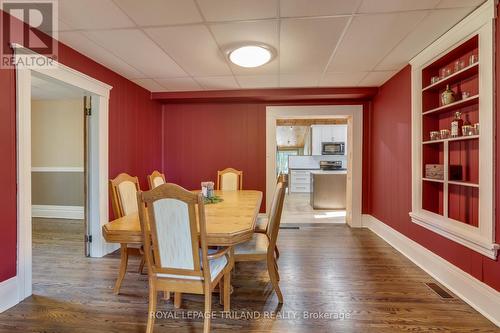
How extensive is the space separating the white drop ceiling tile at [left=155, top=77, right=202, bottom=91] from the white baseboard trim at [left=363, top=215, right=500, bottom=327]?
11.5 ft

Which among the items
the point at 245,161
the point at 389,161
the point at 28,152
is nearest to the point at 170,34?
the point at 28,152

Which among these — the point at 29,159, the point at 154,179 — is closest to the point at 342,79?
the point at 154,179

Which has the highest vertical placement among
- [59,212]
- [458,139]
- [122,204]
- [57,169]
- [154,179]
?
[458,139]

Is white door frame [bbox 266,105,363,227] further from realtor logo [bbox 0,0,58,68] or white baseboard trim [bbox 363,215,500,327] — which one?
realtor logo [bbox 0,0,58,68]

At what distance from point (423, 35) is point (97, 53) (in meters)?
3.23

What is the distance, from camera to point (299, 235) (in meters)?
3.89

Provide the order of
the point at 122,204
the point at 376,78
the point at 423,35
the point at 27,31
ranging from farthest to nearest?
the point at 376,78 < the point at 423,35 < the point at 122,204 < the point at 27,31

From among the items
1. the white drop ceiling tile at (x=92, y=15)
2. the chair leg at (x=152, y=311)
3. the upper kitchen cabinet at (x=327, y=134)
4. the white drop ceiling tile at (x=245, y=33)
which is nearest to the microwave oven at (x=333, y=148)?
the upper kitchen cabinet at (x=327, y=134)

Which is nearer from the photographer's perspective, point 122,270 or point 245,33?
point 122,270

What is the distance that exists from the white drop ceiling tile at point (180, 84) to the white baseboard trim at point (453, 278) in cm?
350

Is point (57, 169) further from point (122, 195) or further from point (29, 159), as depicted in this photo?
point (122, 195)

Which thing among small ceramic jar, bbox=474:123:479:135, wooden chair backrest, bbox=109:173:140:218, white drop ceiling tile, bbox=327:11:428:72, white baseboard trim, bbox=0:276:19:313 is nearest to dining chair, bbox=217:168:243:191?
wooden chair backrest, bbox=109:173:140:218

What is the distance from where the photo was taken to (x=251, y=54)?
256 centimetres

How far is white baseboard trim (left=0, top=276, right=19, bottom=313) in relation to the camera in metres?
1.90
